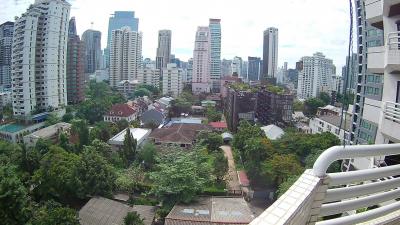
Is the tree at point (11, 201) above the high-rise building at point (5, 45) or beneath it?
beneath

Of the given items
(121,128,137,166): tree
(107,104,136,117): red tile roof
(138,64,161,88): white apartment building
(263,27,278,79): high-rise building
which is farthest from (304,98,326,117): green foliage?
(121,128,137,166): tree

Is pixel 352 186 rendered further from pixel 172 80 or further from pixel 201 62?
pixel 201 62

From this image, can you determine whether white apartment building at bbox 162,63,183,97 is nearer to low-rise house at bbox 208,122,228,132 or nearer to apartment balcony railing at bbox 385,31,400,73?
low-rise house at bbox 208,122,228,132

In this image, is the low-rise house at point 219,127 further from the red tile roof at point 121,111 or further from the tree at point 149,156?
the tree at point 149,156

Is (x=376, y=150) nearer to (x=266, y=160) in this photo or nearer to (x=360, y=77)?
(x=266, y=160)

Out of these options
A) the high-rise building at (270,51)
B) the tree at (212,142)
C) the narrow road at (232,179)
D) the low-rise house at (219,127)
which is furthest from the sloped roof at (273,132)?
the high-rise building at (270,51)

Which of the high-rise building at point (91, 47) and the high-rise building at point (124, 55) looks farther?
the high-rise building at point (91, 47)

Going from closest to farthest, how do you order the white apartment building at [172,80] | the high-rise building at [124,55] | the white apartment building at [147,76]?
the white apartment building at [172,80] < the high-rise building at [124,55] < the white apartment building at [147,76]
